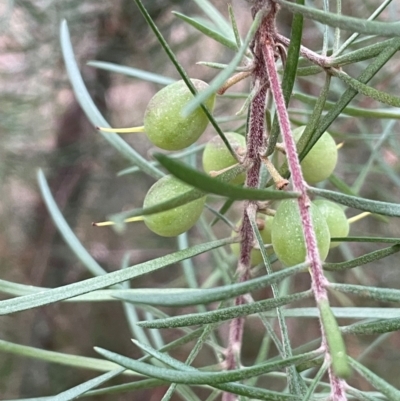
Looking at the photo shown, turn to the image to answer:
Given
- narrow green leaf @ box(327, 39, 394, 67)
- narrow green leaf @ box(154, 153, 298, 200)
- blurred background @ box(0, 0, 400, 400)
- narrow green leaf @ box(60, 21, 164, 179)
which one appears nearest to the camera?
narrow green leaf @ box(154, 153, 298, 200)

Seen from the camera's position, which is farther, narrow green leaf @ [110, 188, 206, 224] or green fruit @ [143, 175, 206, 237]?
green fruit @ [143, 175, 206, 237]

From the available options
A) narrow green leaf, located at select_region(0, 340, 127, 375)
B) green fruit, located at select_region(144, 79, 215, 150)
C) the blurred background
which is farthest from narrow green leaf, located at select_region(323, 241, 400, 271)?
the blurred background

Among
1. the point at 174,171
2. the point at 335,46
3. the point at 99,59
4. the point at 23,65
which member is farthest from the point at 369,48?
the point at 23,65

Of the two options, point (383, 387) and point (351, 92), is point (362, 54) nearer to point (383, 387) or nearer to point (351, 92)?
point (351, 92)

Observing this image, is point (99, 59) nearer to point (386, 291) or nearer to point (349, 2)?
point (349, 2)

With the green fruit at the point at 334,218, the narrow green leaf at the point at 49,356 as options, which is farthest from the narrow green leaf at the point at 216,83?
the narrow green leaf at the point at 49,356

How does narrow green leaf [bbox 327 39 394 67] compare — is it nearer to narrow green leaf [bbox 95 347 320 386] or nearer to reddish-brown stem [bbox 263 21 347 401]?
reddish-brown stem [bbox 263 21 347 401]

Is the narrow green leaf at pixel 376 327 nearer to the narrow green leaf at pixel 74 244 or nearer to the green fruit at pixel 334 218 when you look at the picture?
the green fruit at pixel 334 218

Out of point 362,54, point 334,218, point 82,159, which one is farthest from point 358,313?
point 82,159
